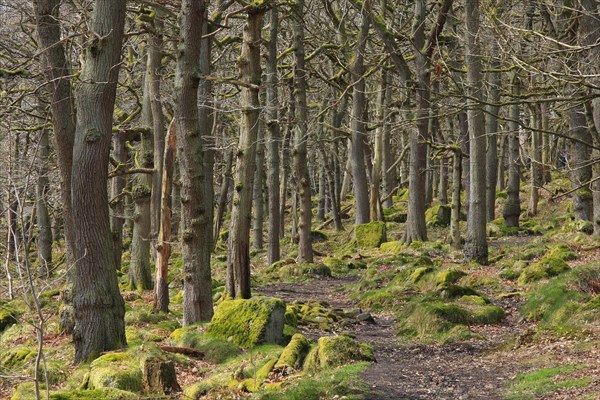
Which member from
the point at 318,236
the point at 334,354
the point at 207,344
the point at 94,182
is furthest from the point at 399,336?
the point at 318,236

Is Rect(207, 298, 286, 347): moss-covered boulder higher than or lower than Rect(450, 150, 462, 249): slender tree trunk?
lower

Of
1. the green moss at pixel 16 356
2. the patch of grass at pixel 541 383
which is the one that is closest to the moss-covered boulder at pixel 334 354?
the patch of grass at pixel 541 383

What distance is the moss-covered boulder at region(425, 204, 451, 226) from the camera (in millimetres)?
28344

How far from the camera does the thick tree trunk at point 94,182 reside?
9.88 m

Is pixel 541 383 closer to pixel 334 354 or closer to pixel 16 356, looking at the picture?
pixel 334 354

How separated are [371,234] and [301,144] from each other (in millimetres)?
5829

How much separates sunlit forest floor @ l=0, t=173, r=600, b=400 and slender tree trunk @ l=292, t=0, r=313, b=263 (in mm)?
781

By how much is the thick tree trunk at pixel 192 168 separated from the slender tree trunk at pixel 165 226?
1942 millimetres

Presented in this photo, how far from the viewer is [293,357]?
29.6 ft

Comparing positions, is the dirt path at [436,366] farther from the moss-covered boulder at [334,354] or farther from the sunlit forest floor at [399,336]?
the moss-covered boulder at [334,354]

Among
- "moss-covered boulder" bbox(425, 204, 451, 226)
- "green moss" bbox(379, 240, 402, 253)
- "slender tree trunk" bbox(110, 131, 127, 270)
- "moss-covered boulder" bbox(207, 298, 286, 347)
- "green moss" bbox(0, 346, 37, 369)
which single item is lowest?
"green moss" bbox(0, 346, 37, 369)

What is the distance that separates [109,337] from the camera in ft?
33.2

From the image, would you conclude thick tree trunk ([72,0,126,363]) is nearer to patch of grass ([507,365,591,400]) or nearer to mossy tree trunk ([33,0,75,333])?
mossy tree trunk ([33,0,75,333])

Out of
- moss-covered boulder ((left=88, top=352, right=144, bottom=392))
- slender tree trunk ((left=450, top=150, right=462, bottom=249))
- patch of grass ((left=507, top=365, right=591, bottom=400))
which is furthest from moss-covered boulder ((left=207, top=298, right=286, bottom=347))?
slender tree trunk ((left=450, top=150, right=462, bottom=249))
